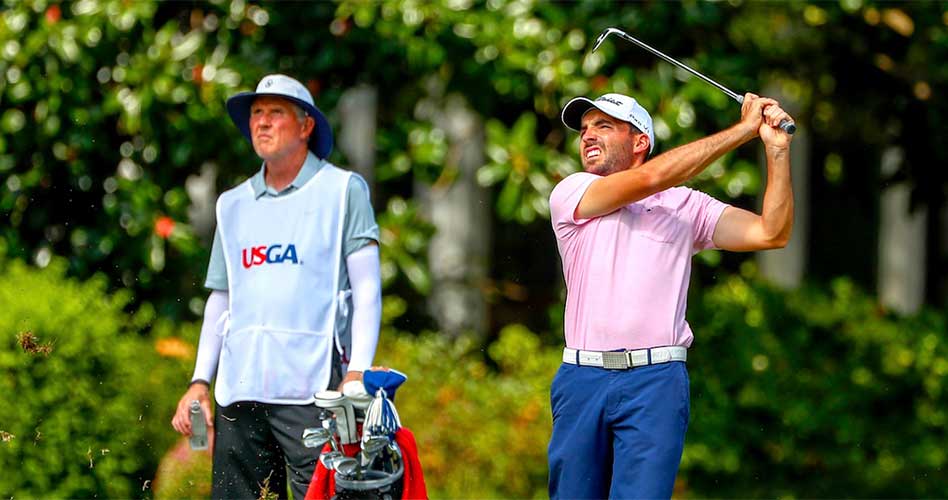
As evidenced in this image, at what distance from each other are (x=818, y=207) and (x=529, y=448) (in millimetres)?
5679

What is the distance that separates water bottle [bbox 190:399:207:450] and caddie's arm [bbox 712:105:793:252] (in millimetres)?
1959

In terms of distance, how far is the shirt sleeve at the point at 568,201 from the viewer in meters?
4.79


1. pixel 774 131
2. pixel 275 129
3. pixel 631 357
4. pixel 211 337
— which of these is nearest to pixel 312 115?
pixel 275 129

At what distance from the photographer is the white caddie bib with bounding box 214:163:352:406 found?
521 cm

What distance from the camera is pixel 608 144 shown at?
16.0 ft

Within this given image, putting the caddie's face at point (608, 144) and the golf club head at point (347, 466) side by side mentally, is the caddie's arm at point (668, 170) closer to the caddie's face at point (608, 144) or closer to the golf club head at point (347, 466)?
the caddie's face at point (608, 144)

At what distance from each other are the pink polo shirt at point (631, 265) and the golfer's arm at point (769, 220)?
50 mm

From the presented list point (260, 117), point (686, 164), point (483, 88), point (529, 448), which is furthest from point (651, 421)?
point (483, 88)

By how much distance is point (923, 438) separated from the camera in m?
8.83

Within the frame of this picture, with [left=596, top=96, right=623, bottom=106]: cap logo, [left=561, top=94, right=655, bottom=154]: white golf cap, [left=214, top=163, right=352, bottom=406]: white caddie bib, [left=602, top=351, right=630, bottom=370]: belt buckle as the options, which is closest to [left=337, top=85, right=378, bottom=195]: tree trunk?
[left=214, top=163, right=352, bottom=406]: white caddie bib

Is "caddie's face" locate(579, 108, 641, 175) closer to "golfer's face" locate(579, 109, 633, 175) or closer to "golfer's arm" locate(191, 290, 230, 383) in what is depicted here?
"golfer's face" locate(579, 109, 633, 175)

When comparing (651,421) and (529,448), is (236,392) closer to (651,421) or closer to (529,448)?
(651,421)

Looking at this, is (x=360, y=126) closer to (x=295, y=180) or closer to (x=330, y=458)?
(x=295, y=180)

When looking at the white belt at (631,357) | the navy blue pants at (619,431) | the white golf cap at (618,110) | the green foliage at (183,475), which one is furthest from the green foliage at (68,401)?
the white golf cap at (618,110)
